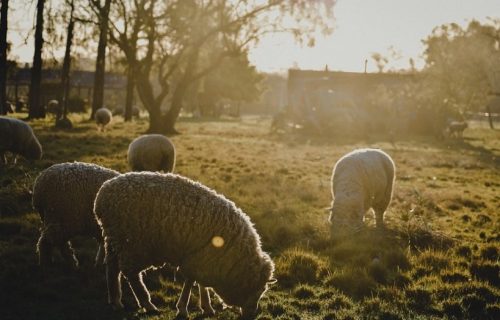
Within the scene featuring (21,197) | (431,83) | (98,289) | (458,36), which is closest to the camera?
(98,289)

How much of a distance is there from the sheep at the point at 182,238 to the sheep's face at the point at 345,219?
10.0 feet

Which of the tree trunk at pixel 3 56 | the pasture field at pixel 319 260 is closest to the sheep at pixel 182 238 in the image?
the pasture field at pixel 319 260

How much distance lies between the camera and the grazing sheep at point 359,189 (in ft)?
25.2

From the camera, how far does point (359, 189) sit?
799cm

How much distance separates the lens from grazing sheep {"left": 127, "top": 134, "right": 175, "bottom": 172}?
412 inches

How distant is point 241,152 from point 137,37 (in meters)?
11.5

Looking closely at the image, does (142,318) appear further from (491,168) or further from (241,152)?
Answer: (491,168)

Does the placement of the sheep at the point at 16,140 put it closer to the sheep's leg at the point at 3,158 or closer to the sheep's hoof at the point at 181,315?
the sheep's leg at the point at 3,158

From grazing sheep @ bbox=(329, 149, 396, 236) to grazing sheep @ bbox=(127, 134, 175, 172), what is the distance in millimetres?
4152

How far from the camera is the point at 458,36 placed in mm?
52000

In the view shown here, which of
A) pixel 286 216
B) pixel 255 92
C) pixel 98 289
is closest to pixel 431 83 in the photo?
pixel 255 92

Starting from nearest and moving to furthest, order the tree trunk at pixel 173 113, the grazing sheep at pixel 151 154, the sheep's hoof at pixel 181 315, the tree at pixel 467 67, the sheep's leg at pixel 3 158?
the sheep's hoof at pixel 181 315 < the grazing sheep at pixel 151 154 < the sheep's leg at pixel 3 158 < the tree trunk at pixel 173 113 < the tree at pixel 467 67

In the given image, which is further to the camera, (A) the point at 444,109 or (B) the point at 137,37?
(A) the point at 444,109

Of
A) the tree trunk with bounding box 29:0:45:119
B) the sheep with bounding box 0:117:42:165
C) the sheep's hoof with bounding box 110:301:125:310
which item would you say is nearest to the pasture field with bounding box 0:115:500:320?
the sheep's hoof with bounding box 110:301:125:310
